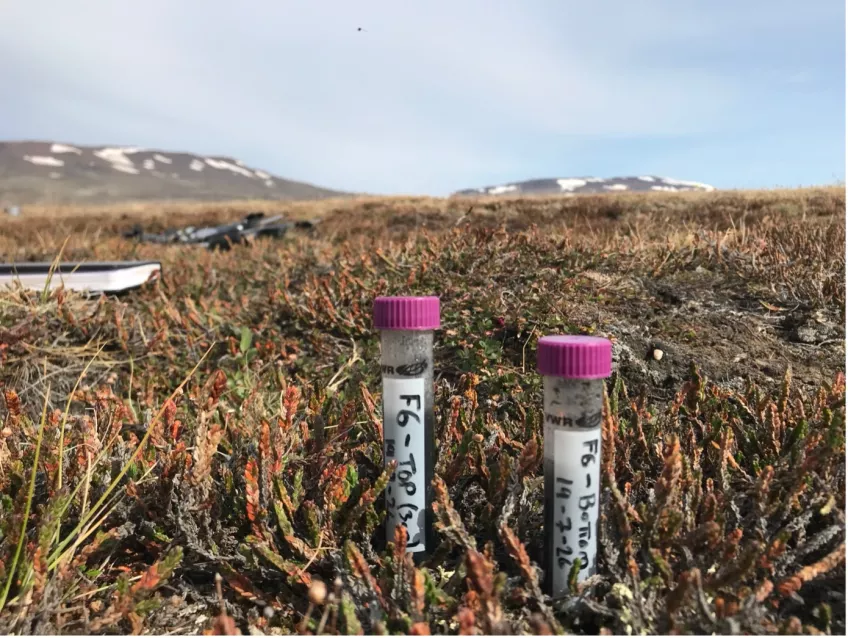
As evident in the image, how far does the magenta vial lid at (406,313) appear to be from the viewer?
1.77 metres

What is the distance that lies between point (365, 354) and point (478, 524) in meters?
2.11

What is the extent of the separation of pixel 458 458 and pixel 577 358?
0.81 metres

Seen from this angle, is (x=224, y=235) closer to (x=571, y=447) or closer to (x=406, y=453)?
(x=406, y=453)

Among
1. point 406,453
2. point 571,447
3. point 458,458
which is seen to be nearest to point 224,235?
point 458,458

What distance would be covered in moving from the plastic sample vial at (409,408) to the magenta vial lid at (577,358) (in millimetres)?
398

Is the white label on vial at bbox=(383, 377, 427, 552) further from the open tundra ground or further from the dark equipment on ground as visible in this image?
the dark equipment on ground

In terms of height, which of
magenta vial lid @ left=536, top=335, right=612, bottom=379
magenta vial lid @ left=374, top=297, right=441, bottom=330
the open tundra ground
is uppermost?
magenta vial lid @ left=374, top=297, right=441, bottom=330

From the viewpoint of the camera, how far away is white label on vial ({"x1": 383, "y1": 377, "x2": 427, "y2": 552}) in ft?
6.06

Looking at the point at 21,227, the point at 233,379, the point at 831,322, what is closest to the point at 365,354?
the point at 233,379

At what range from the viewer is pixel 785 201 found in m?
10.6

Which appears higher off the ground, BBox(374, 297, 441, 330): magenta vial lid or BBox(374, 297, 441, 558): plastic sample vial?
BBox(374, 297, 441, 330): magenta vial lid

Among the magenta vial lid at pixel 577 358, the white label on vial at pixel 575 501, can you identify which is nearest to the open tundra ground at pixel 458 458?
the white label on vial at pixel 575 501

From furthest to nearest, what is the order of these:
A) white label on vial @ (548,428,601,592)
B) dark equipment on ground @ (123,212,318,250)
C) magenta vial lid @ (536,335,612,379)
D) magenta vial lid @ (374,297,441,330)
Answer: dark equipment on ground @ (123,212,318,250) < magenta vial lid @ (374,297,441,330) < white label on vial @ (548,428,601,592) < magenta vial lid @ (536,335,612,379)

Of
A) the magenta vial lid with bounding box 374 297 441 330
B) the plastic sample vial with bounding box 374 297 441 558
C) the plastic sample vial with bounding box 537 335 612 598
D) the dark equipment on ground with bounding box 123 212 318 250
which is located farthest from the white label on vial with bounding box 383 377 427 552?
the dark equipment on ground with bounding box 123 212 318 250
